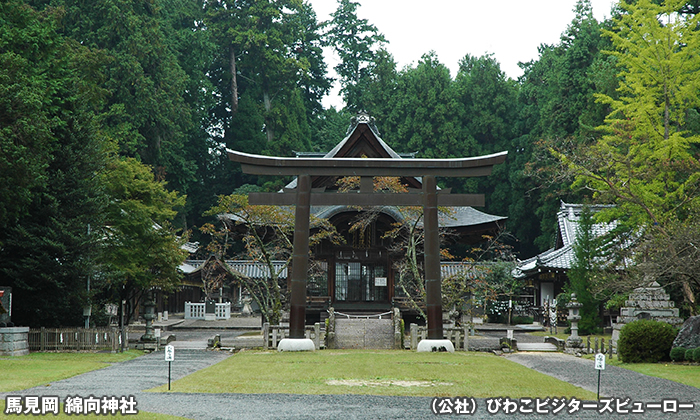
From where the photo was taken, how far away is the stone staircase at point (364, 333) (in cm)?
2505

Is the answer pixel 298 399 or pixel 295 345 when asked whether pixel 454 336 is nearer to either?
pixel 295 345

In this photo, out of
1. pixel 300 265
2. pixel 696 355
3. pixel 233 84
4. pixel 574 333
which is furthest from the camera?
pixel 233 84

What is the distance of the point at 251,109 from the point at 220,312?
78.2ft

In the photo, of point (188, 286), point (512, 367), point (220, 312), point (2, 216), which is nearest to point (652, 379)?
point (512, 367)

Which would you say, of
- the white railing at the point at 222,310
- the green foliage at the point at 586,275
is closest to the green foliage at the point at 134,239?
the white railing at the point at 222,310

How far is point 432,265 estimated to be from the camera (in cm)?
2027

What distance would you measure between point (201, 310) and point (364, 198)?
25.6 m

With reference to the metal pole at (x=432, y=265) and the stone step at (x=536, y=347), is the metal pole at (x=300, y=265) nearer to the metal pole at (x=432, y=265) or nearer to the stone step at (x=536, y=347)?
the metal pole at (x=432, y=265)

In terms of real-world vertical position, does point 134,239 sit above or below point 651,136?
below

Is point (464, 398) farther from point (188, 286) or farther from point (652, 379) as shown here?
point (188, 286)

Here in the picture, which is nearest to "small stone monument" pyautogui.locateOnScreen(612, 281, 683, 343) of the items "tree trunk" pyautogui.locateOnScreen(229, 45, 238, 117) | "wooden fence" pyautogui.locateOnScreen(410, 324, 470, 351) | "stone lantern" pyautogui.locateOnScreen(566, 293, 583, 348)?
"stone lantern" pyautogui.locateOnScreen(566, 293, 583, 348)

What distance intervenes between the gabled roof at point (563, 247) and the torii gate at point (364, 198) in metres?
13.9

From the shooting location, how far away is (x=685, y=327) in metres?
18.3

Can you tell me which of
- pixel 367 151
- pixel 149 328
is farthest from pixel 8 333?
pixel 367 151
